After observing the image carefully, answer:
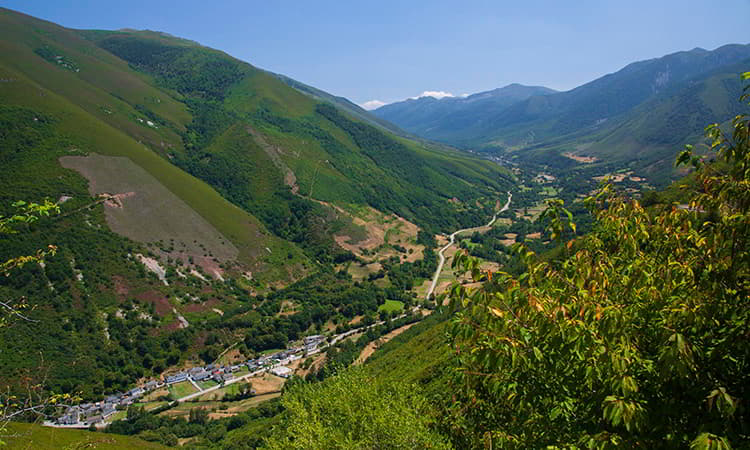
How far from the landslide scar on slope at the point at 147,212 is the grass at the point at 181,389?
89.4ft

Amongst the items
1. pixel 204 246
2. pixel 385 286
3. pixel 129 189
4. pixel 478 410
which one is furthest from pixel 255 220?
pixel 478 410

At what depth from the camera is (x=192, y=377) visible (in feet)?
207

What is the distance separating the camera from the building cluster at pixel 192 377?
171 feet

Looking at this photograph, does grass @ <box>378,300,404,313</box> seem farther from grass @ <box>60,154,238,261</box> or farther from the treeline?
the treeline

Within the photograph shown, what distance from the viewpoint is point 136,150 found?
347 feet

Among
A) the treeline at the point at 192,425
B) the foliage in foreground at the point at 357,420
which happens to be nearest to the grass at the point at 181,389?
the treeline at the point at 192,425

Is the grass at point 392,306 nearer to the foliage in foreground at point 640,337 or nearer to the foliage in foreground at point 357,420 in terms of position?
the foliage in foreground at point 357,420

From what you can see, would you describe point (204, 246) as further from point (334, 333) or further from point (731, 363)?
point (731, 363)

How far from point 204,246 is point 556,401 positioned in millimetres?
93079

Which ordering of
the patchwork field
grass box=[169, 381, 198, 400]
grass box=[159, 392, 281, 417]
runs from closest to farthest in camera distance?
1. grass box=[159, 392, 281, 417]
2. grass box=[169, 381, 198, 400]
3. the patchwork field

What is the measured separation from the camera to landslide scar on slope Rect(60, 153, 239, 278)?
83500 mm

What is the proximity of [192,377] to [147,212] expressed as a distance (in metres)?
42.6

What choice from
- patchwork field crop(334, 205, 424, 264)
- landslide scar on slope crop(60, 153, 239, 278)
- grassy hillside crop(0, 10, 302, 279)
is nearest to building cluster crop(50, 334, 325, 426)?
landslide scar on slope crop(60, 153, 239, 278)

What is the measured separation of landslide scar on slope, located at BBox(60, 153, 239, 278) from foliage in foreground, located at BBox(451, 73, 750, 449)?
3445 inches
